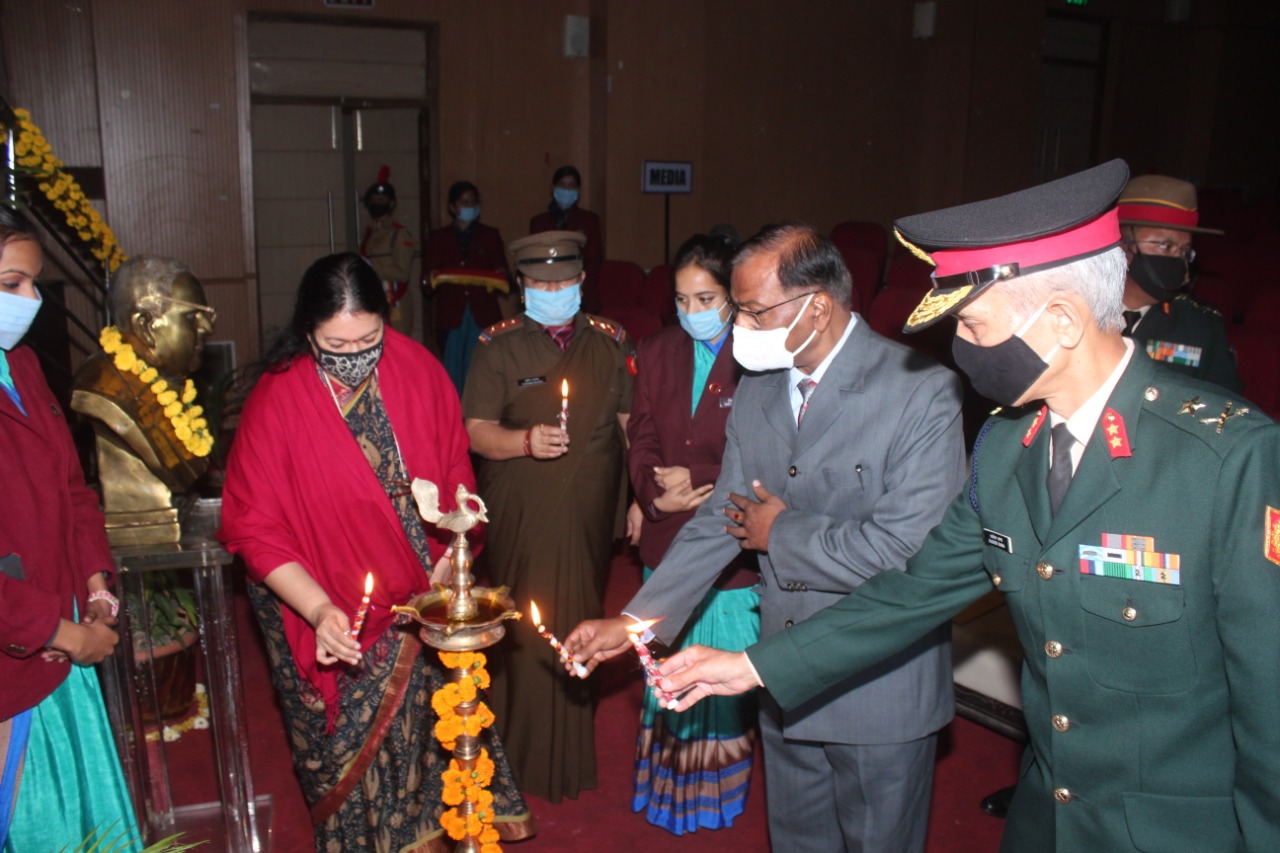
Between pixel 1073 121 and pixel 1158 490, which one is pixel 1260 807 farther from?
pixel 1073 121

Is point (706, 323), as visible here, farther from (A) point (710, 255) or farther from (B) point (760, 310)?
(B) point (760, 310)

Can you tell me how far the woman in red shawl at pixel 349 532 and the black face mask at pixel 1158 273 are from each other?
2089mm

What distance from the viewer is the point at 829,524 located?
2.09 meters

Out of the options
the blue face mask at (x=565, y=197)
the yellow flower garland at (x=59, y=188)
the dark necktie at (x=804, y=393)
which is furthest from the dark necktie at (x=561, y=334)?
the blue face mask at (x=565, y=197)

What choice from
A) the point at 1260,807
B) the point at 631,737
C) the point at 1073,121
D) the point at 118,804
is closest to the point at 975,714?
the point at 631,737

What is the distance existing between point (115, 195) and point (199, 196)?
529mm

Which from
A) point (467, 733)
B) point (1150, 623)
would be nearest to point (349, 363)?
point (467, 733)

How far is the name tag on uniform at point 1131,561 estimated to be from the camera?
1403 mm

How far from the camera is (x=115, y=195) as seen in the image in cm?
685

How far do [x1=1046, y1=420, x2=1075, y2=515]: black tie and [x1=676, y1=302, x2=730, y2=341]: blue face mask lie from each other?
1.47 meters

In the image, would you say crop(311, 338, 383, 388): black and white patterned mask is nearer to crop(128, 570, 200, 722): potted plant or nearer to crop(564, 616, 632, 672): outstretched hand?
crop(564, 616, 632, 672): outstretched hand

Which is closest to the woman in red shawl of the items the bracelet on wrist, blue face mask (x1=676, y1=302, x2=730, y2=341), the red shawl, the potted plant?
the red shawl

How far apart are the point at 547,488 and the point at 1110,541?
1940 mm

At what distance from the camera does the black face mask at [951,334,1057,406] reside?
148cm
